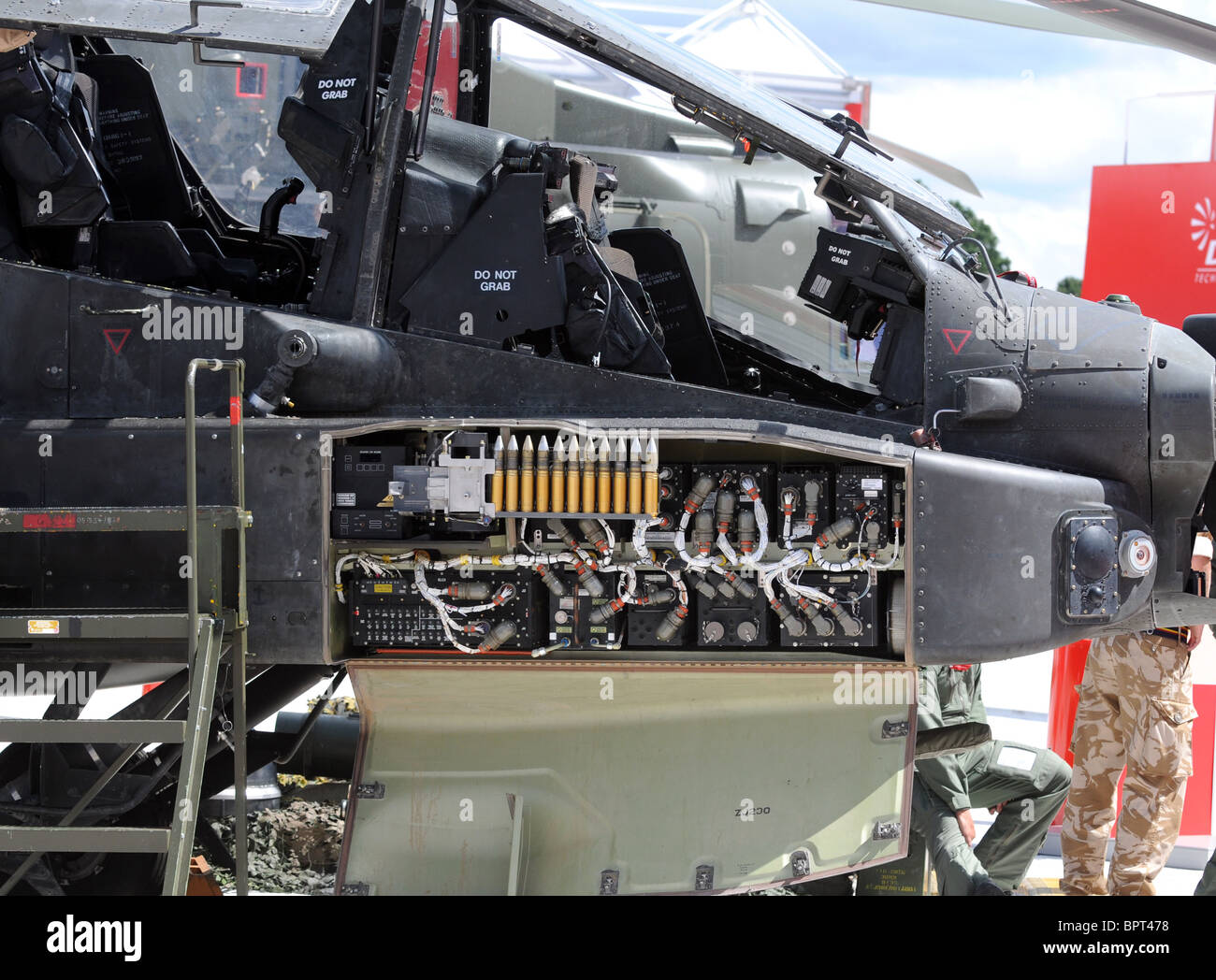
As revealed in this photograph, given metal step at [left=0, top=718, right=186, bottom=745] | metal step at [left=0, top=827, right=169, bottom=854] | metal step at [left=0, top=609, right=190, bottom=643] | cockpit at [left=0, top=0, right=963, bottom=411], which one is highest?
cockpit at [left=0, top=0, right=963, bottom=411]

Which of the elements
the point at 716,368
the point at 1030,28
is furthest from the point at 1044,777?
the point at 1030,28

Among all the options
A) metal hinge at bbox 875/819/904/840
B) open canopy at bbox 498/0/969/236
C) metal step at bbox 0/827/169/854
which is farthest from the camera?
open canopy at bbox 498/0/969/236

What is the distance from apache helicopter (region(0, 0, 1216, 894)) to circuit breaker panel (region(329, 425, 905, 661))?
0.6 inches

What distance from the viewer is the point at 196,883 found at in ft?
16.9

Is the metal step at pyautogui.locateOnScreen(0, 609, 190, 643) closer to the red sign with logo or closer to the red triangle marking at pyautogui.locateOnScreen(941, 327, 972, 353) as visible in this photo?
the red triangle marking at pyautogui.locateOnScreen(941, 327, 972, 353)

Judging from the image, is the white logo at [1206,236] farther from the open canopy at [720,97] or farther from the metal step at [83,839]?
the metal step at [83,839]

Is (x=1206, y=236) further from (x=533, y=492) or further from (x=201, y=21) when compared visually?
(x=201, y=21)

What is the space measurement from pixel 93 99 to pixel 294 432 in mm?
2540

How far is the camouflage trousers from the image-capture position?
5.55 meters

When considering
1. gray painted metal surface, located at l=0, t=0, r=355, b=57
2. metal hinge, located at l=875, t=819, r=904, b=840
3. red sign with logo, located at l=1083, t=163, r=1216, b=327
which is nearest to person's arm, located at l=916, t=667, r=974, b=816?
metal hinge, located at l=875, t=819, r=904, b=840

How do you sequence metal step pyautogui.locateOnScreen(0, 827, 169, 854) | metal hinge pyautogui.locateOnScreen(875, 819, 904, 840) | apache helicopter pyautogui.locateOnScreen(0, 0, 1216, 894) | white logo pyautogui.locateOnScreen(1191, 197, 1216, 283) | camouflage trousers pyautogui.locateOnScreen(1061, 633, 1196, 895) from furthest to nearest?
white logo pyautogui.locateOnScreen(1191, 197, 1216, 283) → camouflage trousers pyautogui.locateOnScreen(1061, 633, 1196, 895) → metal hinge pyautogui.locateOnScreen(875, 819, 904, 840) → apache helicopter pyautogui.locateOnScreen(0, 0, 1216, 894) → metal step pyautogui.locateOnScreen(0, 827, 169, 854)

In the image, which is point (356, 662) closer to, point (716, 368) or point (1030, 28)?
point (716, 368)

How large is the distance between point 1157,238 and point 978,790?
479cm
